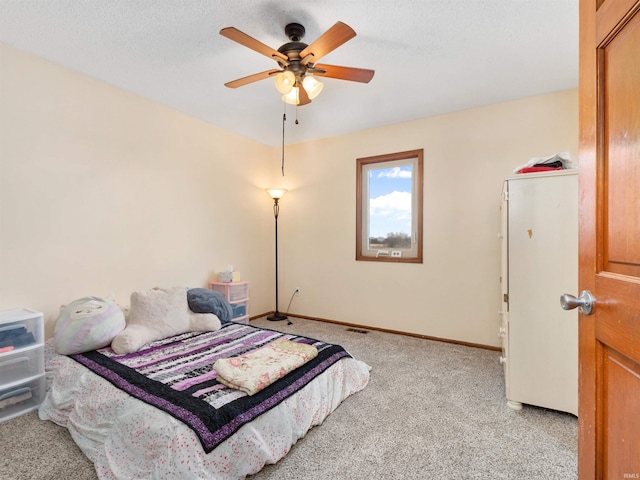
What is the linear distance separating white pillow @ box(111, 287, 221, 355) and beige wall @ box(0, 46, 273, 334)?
1.96ft

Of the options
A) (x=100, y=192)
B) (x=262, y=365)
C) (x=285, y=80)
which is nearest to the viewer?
(x=262, y=365)

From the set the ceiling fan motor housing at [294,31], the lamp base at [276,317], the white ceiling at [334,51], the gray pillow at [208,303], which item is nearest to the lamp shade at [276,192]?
the white ceiling at [334,51]

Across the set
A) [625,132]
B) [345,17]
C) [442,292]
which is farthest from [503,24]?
[442,292]

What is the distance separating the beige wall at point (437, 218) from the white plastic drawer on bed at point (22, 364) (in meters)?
2.85

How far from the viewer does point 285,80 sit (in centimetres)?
200

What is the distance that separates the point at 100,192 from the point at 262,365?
84.8 inches

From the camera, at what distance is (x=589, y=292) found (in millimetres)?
853

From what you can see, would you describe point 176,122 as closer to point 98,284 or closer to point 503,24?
point 98,284

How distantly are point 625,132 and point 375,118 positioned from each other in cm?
306

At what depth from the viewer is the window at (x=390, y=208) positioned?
361 centimetres

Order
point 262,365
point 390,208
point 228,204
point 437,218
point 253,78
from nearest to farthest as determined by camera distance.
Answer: point 262,365 → point 253,78 → point 437,218 → point 390,208 → point 228,204

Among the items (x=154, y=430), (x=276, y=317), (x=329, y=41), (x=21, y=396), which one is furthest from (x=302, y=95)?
(x=276, y=317)

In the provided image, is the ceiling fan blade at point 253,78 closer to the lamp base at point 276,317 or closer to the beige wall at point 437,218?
the beige wall at point 437,218

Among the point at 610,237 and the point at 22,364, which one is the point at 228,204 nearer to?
the point at 22,364
